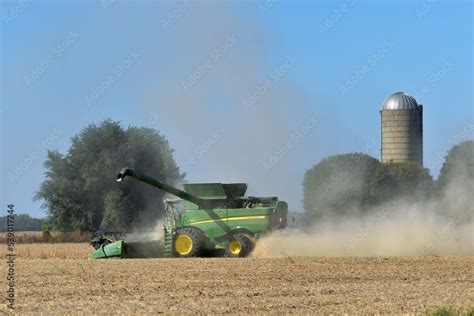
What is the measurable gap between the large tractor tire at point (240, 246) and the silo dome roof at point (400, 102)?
240ft

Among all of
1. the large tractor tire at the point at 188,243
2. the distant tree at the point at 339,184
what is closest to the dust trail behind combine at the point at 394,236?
the large tractor tire at the point at 188,243

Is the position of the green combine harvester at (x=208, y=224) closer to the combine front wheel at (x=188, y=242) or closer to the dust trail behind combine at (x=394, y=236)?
the combine front wheel at (x=188, y=242)

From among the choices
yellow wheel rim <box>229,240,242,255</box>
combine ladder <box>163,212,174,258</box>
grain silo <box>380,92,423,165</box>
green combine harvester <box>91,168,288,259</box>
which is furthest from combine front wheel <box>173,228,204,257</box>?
grain silo <box>380,92,423,165</box>

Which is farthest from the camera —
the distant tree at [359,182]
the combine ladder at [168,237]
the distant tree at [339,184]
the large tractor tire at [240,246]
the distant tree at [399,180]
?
the distant tree at [399,180]

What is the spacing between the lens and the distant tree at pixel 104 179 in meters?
79.4

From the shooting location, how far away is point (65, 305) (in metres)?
23.0

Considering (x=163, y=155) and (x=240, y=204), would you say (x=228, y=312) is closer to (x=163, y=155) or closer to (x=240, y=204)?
(x=240, y=204)

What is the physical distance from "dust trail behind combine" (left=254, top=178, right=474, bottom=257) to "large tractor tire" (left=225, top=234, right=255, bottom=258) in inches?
14.2

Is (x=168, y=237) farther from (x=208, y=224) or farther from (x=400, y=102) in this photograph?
(x=400, y=102)

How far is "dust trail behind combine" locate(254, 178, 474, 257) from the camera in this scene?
134ft

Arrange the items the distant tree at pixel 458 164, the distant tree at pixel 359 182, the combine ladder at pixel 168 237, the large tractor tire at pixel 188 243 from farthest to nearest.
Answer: the distant tree at pixel 359 182 → the distant tree at pixel 458 164 → the combine ladder at pixel 168 237 → the large tractor tire at pixel 188 243

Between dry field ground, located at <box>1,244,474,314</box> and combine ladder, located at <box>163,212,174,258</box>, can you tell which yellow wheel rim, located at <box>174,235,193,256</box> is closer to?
combine ladder, located at <box>163,212,174,258</box>

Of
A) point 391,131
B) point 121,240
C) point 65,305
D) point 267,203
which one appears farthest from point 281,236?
point 391,131

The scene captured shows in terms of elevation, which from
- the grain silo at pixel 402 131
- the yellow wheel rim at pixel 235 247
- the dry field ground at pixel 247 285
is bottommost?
the dry field ground at pixel 247 285
